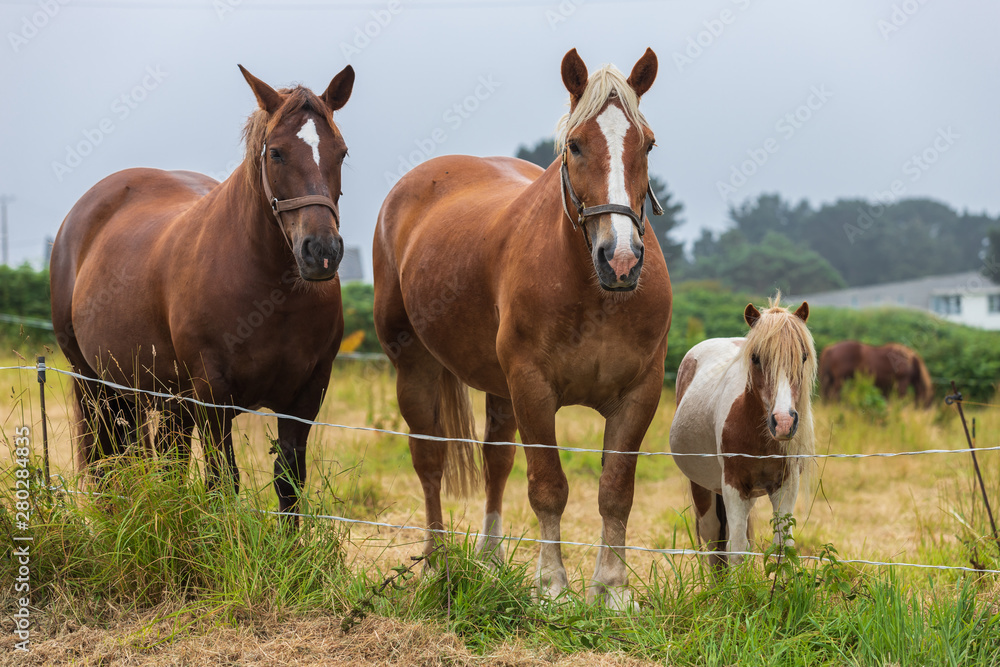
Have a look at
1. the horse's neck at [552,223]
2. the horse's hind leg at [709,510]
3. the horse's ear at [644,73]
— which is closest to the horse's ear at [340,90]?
the horse's neck at [552,223]

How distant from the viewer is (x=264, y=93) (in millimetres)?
3660

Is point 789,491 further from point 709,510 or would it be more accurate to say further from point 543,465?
point 543,465

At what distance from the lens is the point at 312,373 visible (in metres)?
3.98

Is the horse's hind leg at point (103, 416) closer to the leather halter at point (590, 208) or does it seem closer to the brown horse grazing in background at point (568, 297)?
the brown horse grazing in background at point (568, 297)

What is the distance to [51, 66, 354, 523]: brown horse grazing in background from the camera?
355cm

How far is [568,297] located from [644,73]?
1001 mm

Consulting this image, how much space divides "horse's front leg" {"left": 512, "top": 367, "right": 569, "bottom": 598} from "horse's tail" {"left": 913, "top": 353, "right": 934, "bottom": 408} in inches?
415

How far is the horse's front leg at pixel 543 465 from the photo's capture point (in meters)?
3.38

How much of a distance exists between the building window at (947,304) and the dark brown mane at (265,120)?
44.2m

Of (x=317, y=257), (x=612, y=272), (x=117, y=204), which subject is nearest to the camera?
(x=612, y=272)

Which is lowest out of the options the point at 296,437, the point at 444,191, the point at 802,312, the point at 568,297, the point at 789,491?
the point at 789,491

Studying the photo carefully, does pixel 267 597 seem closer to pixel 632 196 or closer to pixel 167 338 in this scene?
pixel 167 338

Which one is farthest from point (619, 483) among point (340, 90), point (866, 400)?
point (866, 400)

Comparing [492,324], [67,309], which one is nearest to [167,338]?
[67,309]
